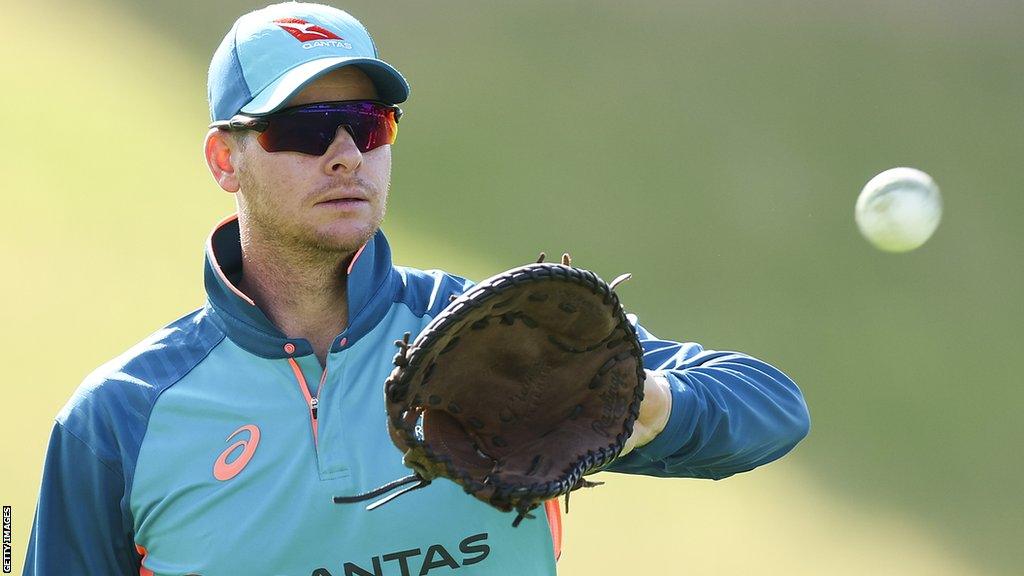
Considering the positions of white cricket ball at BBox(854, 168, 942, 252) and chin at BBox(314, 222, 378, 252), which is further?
white cricket ball at BBox(854, 168, 942, 252)

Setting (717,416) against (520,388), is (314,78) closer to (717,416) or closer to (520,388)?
(520,388)

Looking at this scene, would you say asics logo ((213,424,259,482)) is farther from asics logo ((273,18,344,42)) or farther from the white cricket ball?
the white cricket ball

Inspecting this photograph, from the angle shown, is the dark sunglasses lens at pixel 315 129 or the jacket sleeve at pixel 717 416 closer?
the jacket sleeve at pixel 717 416

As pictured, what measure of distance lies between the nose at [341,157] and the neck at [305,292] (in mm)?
122

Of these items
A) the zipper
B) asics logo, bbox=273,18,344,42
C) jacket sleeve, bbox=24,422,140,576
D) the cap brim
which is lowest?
jacket sleeve, bbox=24,422,140,576

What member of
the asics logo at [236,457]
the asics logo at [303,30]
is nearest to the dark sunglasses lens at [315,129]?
the asics logo at [303,30]

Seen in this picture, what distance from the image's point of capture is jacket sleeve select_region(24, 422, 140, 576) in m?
1.67

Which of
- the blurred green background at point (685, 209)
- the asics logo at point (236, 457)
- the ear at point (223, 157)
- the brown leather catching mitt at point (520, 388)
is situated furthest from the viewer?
the blurred green background at point (685, 209)

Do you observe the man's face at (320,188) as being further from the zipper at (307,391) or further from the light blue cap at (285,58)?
the zipper at (307,391)

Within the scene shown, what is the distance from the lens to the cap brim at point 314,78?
1.76 metres

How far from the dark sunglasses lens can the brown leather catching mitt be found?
52 cm

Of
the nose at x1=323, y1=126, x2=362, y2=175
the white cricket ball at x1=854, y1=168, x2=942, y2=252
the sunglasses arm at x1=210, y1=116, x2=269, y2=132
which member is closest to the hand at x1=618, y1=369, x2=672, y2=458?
the nose at x1=323, y1=126, x2=362, y2=175

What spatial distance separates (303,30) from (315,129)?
6.4 inches

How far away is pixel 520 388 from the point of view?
1.49 m
